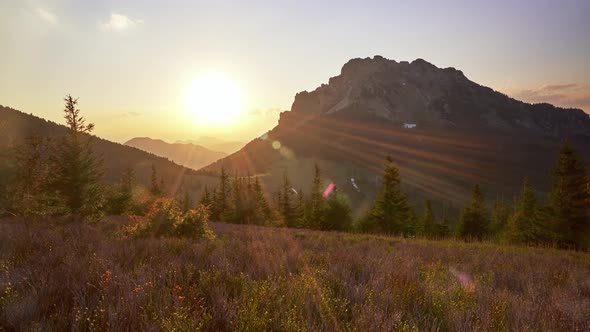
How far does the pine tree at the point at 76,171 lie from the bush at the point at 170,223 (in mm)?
9156

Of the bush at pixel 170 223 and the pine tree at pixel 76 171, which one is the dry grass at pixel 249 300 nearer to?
the bush at pixel 170 223

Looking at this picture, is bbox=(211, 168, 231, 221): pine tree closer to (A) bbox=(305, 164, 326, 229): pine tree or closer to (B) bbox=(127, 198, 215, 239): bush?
(A) bbox=(305, 164, 326, 229): pine tree

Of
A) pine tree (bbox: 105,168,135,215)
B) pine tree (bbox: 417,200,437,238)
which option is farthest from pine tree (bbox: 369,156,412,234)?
pine tree (bbox: 105,168,135,215)

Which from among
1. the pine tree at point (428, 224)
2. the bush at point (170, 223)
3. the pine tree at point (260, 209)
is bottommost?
the pine tree at point (428, 224)

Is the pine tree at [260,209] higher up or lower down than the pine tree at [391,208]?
lower down

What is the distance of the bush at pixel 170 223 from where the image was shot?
33.7 ft

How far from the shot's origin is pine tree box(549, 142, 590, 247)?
23.6 meters

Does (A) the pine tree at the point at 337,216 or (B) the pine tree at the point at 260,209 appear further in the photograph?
(B) the pine tree at the point at 260,209

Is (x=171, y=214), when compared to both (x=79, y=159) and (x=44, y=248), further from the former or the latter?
(x=79, y=159)

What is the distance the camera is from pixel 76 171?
1888 centimetres

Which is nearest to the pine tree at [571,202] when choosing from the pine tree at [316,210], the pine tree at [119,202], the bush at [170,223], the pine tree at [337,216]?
the pine tree at [337,216]

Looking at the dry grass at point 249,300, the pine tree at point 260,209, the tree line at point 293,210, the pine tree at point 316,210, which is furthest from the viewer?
the pine tree at point 260,209

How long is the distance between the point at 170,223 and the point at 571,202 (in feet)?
91.6

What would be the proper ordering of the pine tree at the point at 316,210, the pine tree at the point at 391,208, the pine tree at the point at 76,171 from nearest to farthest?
the pine tree at the point at 76,171
the pine tree at the point at 391,208
the pine tree at the point at 316,210
